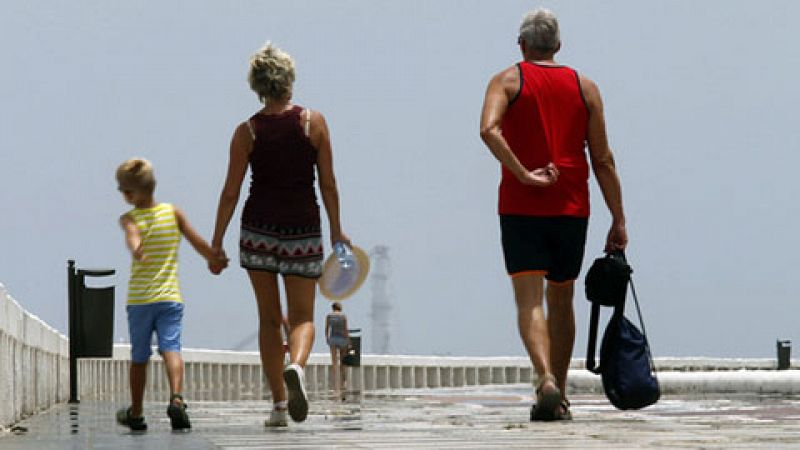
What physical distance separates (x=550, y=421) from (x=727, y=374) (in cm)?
980

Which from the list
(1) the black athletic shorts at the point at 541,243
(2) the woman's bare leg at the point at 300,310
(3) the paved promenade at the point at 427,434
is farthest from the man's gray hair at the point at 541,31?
(3) the paved promenade at the point at 427,434

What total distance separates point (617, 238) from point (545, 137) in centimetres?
77

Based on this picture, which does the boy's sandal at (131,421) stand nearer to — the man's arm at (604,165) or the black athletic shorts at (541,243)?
the black athletic shorts at (541,243)

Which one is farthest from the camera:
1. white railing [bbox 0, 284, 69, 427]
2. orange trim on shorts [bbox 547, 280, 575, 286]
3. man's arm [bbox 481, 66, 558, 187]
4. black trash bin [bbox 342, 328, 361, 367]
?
black trash bin [bbox 342, 328, 361, 367]

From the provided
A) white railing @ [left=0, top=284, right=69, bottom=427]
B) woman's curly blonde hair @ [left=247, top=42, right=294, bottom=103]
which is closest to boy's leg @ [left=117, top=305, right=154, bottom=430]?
white railing @ [left=0, top=284, right=69, bottom=427]

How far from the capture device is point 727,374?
17.6 meters

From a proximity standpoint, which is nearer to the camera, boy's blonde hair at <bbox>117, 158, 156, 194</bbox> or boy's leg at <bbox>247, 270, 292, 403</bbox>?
boy's leg at <bbox>247, 270, 292, 403</bbox>

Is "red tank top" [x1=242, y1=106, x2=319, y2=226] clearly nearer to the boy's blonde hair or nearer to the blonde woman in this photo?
the blonde woman

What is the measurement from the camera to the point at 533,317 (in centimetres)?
852

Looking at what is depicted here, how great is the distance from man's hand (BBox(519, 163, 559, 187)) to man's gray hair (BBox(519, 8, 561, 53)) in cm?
72

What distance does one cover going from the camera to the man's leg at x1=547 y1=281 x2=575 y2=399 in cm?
888

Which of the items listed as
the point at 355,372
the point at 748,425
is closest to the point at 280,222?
the point at 748,425

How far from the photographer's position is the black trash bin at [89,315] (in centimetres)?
1617

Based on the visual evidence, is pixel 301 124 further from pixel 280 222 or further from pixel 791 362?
pixel 791 362
